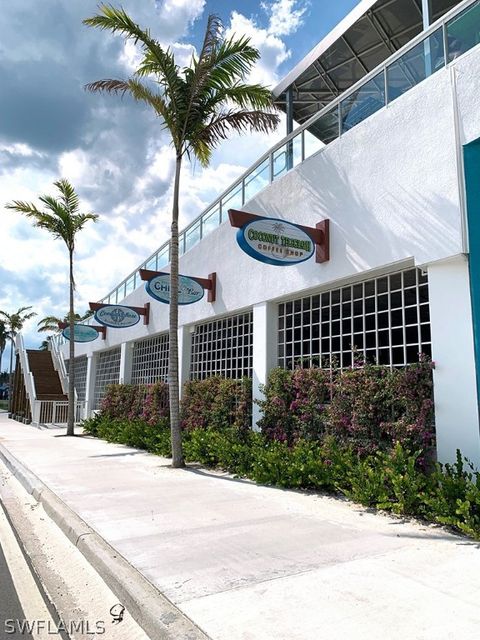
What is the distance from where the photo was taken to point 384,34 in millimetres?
13391

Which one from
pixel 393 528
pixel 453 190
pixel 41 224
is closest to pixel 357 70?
pixel 453 190

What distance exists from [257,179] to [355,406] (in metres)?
6.67

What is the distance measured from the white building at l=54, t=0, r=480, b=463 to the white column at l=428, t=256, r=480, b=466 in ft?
0.05

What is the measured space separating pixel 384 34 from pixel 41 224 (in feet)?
40.9

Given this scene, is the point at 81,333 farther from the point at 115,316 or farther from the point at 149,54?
the point at 149,54

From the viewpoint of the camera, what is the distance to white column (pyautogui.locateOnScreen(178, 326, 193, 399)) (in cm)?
1440

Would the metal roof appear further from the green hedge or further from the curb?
the curb

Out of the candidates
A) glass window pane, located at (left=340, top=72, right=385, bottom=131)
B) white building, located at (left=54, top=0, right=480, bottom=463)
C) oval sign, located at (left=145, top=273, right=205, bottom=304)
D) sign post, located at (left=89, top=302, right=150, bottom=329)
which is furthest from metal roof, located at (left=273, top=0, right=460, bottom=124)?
sign post, located at (left=89, top=302, right=150, bottom=329)

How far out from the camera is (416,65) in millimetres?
7656

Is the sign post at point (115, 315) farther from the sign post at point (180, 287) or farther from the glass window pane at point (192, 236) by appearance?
the sign post at point (180, 287)

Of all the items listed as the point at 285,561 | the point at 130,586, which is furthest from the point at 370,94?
the point at 130,586

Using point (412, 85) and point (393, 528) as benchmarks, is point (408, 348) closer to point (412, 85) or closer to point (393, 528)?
point (393, 528)

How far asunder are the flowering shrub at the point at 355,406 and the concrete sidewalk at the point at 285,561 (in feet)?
3.79

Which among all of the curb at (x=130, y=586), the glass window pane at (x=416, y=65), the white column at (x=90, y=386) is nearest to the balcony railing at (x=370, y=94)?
the glass window pane at (x=416, y=65)
